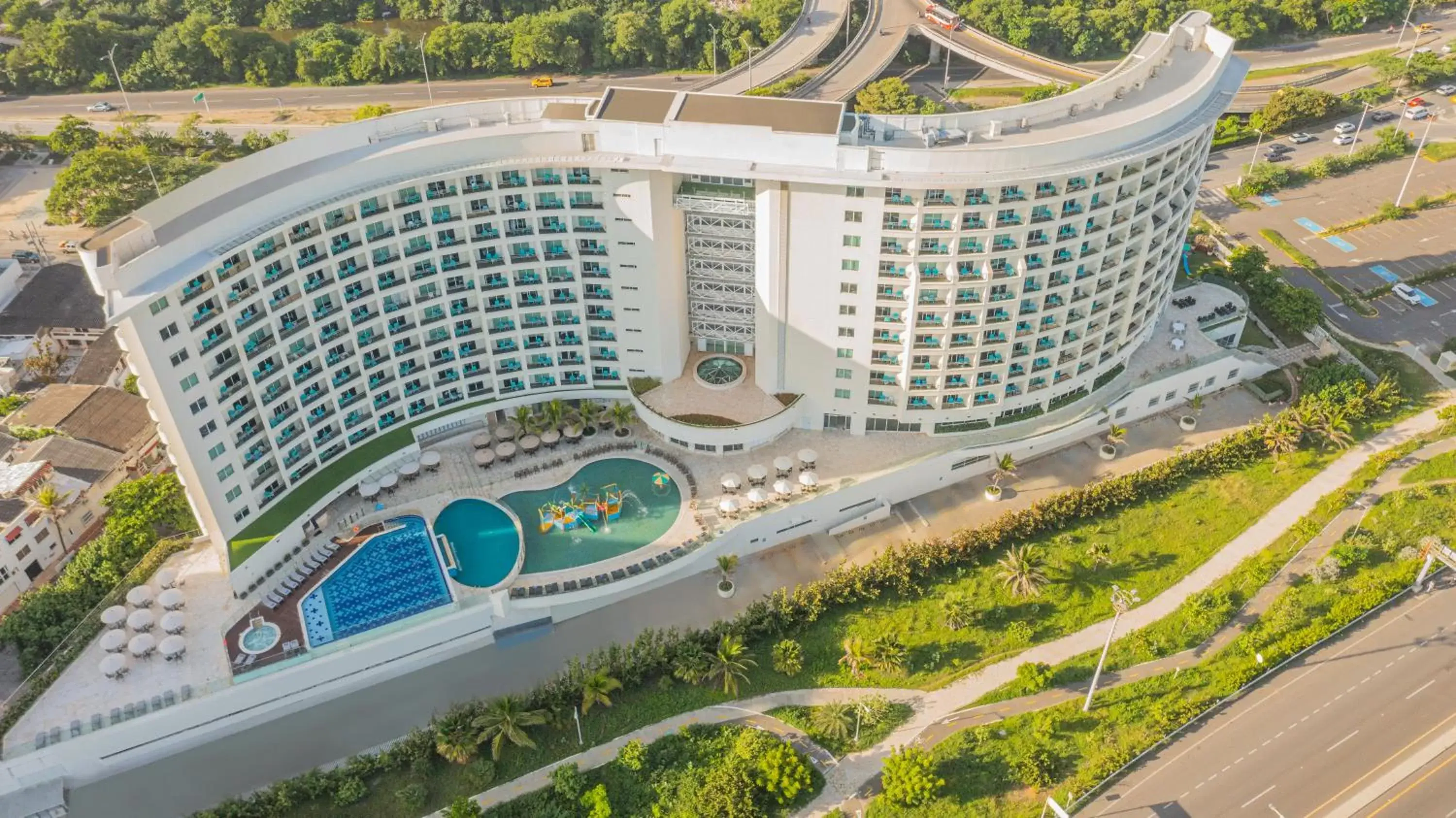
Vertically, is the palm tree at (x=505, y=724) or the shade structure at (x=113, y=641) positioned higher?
the shade structure at (x=113, y=641)

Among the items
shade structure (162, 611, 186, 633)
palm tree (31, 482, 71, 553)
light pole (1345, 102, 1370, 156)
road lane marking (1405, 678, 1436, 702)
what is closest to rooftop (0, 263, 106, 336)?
→ palm tree (31, 482, 71, 553)

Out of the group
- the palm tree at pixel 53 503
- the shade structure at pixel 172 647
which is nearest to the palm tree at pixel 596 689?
the shade structure at pixel 172 647

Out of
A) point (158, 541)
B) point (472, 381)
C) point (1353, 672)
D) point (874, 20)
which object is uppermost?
point (874, 20)

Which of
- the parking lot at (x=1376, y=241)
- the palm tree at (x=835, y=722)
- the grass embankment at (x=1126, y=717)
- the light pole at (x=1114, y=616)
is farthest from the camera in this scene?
the parking lot at (x=1376, y=241)

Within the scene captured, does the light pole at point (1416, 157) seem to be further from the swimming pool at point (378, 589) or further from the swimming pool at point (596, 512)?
the swimming pool at point (378, 589)

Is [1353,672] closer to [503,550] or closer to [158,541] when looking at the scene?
[503,550]

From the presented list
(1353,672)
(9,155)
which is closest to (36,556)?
(9,155)

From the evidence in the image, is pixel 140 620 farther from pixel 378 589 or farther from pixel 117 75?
pixel 117 75

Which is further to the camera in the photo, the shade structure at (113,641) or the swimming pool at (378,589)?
the swimming pool at (378,589)
